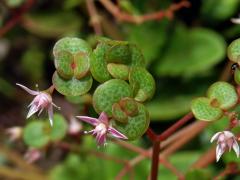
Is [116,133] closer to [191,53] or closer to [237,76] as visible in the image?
[237,76]

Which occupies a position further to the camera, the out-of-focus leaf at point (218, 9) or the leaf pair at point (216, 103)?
the out-of-focus leaf at point (218, 9)

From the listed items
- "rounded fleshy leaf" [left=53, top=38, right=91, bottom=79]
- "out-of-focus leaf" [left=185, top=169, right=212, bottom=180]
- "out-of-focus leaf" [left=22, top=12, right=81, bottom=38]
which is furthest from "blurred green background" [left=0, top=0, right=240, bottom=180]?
"rounded fleshy leaf" [left=53, top=38, right=91, bottom=79]

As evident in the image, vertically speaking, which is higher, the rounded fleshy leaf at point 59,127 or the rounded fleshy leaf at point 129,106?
the rounded fleshy leaf at point 129,106

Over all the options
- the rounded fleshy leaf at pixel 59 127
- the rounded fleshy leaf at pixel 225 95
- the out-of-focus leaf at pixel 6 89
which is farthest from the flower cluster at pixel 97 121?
the out-of-focus leaf at pixel 6 89

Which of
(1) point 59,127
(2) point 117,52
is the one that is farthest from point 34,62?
(2) point 117,52

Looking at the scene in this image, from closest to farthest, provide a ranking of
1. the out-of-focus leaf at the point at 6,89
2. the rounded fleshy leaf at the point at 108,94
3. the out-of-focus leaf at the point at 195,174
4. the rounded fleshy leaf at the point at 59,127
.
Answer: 1. the rounded fleshy leaf at the point at 108,94
2. the out-of-focus leaf at the point at 195,174
3. the rounded fleshy leaf at the point at 59,127
4. the out-of-focus leaf at the point at 6,89

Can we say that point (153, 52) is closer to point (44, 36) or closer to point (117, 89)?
point (44, 36)

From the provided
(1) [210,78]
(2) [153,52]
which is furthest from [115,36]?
(1) [210,78]

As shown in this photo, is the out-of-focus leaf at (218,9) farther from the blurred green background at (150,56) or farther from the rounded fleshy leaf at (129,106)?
the rounded fleshy leaf at (129,106)
